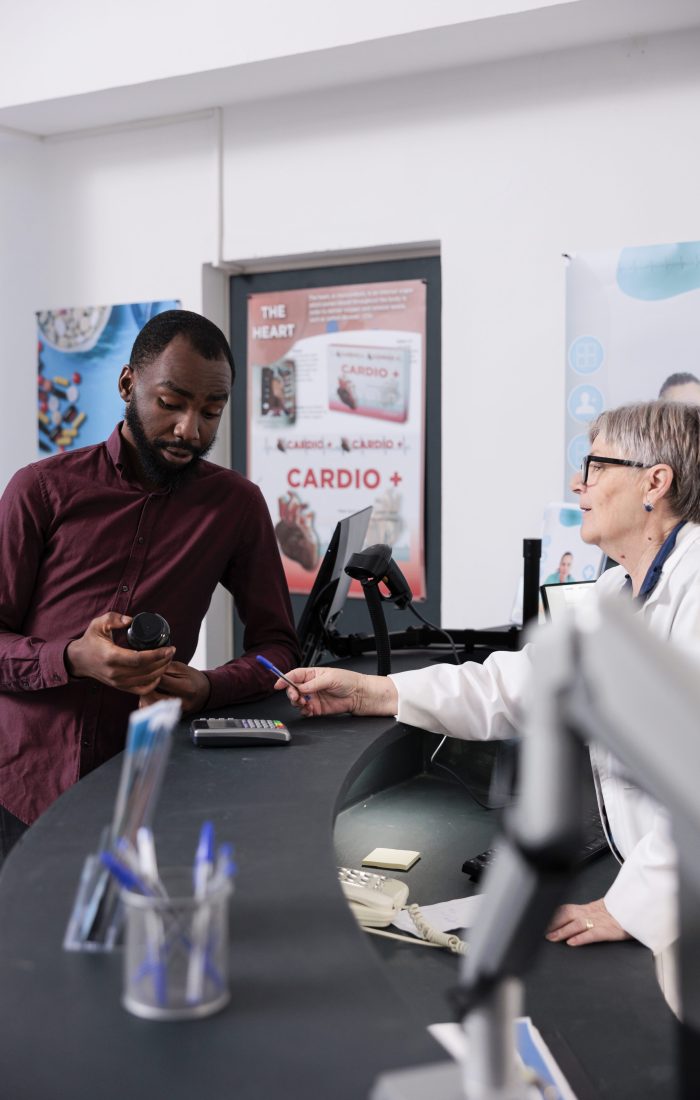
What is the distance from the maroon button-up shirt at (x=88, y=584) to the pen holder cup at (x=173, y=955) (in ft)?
3.15

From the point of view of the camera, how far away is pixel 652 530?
1905 millimetres

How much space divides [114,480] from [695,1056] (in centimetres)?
167

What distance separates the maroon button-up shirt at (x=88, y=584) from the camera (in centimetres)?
191

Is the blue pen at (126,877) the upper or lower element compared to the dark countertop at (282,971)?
upper

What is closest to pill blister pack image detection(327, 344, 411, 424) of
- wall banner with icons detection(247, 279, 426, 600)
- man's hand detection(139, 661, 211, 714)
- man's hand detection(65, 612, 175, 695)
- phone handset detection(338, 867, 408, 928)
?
wall banner with icons detection(247, 279, 426, 600)

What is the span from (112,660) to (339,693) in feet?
1.62

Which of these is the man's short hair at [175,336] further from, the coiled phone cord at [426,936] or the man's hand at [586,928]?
the man's hand at [586,928]

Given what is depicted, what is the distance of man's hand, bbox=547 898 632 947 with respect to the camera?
159 cm

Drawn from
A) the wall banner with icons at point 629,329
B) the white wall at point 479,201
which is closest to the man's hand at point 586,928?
the wall banner with icons at point 629,329

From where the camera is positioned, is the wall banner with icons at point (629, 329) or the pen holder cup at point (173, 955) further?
the wall banner with icons at point (629, 329)

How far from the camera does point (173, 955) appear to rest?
0.87 metres

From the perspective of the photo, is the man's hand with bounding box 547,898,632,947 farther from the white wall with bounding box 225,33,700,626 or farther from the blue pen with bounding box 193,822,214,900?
the white wall with bounding box 225,33,700,626

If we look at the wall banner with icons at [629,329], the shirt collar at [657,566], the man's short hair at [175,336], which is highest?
the wall banner with icons at [629,329]

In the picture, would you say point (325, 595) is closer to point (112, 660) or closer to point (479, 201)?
point (112, 660)
